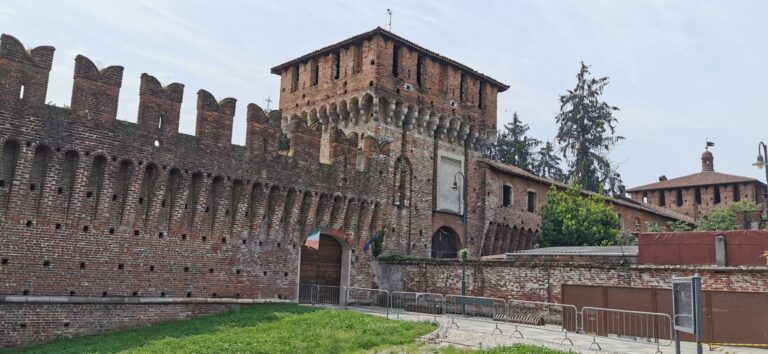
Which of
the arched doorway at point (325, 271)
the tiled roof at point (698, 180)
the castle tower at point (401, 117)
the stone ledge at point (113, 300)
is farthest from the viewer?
the tiled roof at point (698, 180)

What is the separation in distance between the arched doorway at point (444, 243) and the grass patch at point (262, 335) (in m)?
11.0

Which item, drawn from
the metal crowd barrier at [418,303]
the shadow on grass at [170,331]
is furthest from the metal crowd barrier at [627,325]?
the shadow on grass at [170,331]

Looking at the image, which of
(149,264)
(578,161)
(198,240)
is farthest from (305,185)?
(578,161)

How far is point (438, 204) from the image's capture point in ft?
101

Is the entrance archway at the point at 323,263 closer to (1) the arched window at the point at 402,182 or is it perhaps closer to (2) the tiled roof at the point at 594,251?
(1) the arched window at the point at 402,182

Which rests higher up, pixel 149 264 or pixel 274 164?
pixel 274 164

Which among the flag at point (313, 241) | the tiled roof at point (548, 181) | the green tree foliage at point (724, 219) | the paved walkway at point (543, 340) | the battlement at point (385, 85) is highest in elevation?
the battlement at point (385, 85)

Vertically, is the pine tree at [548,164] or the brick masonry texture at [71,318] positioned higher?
the pine tree at [548,164]

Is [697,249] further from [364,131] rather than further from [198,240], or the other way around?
[198,240]

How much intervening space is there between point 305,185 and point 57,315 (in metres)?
9.75

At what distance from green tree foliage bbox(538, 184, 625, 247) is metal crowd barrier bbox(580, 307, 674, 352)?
15.6m

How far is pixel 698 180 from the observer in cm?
5716

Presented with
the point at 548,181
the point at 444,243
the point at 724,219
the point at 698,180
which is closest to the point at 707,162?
the point at 698,180

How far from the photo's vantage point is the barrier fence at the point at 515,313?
56.3 feet
